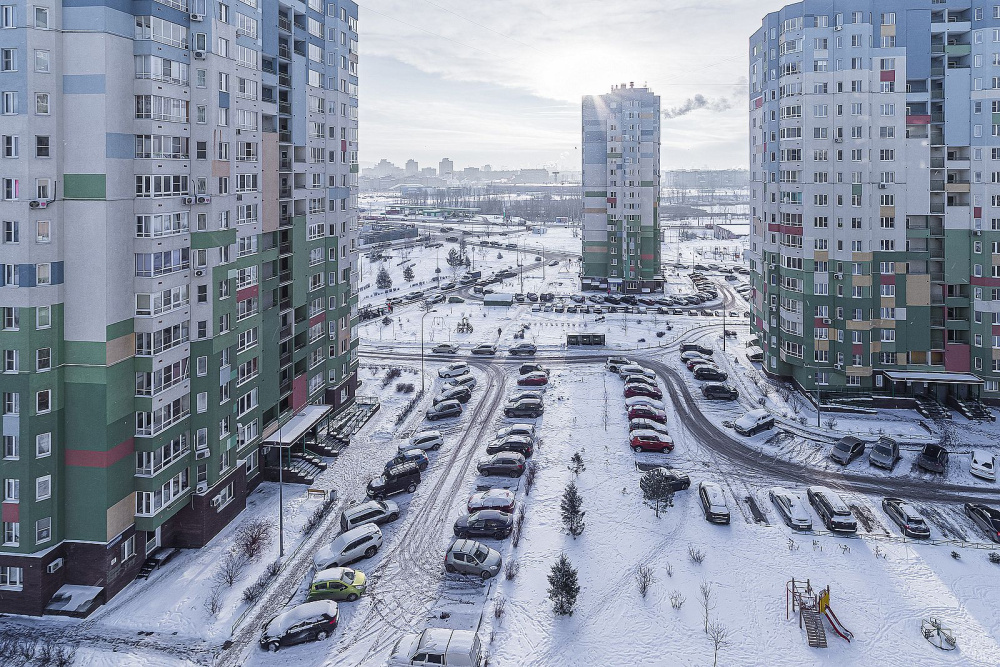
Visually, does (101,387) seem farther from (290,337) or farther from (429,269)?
(429,269)

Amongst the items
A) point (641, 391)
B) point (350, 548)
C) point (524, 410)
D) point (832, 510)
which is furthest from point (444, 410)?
point (832, 510)

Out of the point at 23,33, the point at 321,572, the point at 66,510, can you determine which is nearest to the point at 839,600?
the point at 321,572

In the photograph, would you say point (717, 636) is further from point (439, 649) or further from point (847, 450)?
point (847, 450)

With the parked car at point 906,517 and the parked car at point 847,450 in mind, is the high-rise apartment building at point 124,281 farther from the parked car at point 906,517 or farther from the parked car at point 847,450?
the parked car at point 847,450

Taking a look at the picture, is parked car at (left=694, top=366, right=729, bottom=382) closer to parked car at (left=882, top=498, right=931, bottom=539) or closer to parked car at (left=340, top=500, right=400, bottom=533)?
parked car at (left=882, top=498, right=931, bottom=539)

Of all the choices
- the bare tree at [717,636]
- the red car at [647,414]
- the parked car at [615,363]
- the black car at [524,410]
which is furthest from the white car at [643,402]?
the bare tree at [717,636]
